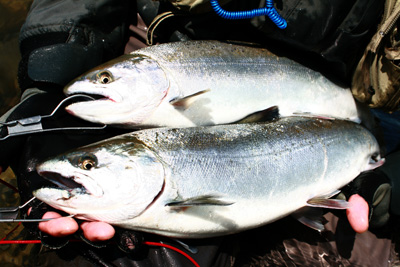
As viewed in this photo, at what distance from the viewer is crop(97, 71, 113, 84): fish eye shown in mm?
2418

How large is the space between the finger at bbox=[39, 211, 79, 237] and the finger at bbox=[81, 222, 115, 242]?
8 cm

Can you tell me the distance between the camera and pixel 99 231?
196cm

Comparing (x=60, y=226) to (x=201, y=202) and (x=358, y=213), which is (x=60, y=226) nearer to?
(x=201, y=202)

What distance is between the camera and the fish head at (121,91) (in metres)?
2.37

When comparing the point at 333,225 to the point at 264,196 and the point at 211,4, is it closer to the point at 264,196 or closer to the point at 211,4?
the point at 264,196

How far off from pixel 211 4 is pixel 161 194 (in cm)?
139

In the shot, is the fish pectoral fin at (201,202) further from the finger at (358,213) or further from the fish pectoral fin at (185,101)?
the finger at (358,213)

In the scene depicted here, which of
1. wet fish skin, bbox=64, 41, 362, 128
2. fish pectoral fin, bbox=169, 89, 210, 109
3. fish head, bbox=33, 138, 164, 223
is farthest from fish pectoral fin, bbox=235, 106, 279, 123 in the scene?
fish head, bbox=33, 138, 164, 223

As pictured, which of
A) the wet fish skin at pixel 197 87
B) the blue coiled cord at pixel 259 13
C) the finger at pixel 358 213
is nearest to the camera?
the blue coiled cord at pixel 259 13

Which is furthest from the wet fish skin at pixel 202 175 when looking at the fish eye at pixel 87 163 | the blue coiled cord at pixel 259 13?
the blue coiled cord at pixel 259 13

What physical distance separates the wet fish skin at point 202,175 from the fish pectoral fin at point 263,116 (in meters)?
0.12

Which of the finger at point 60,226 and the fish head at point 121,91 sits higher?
the fish head at point 121,91

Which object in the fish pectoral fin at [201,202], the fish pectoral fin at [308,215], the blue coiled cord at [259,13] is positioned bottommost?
the fish pectoral fin at [308,215]

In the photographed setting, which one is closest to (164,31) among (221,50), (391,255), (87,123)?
(221,50)
